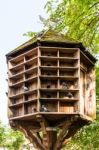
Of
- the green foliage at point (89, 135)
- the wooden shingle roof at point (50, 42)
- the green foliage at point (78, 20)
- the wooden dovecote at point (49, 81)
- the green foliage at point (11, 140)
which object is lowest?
the green foliage at point (11, 140)

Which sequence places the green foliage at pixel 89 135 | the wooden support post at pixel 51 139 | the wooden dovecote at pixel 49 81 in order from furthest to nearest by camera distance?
the green foliage at pixel 89 135
the wooden support post at pixel 51 139
the wooden dovecote at pixel 49 81

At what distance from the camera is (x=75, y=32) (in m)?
11.9

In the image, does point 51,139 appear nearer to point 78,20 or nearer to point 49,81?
point 49,81

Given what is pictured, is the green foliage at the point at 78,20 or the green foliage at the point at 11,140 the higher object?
the green foliage at the point at 78,20

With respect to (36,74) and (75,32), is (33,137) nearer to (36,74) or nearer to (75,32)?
(36,74)

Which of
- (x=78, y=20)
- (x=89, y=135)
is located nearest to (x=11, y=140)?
(x=89, y=135)

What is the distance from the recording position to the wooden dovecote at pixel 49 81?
932 centimetres

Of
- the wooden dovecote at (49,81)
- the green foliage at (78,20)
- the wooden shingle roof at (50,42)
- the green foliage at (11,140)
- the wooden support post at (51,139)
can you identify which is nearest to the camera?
the wooden dovecote at (49,81)

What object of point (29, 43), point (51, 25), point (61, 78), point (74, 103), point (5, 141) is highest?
point (51, 25)

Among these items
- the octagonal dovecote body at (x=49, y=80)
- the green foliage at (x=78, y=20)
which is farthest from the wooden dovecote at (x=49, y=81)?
the green foliage at (x=78, y=20)

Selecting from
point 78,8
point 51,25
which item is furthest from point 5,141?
Result: point 78,8

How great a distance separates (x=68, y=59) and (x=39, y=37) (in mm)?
1007

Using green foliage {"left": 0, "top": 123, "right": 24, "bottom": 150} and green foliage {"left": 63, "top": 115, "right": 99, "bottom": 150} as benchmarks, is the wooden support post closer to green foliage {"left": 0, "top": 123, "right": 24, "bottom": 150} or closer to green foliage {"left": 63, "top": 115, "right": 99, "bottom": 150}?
green foliage {"left": 63, "top": 115, "right": 99, "bottom": 150}

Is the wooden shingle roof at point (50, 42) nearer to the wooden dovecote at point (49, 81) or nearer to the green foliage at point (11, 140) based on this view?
the wooden dovecote at point (49, 81)
